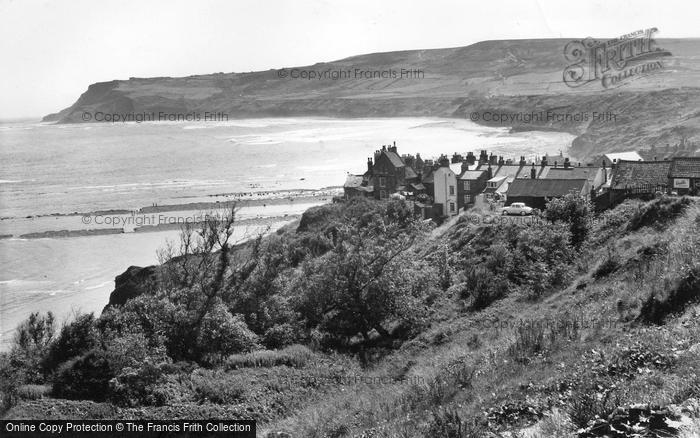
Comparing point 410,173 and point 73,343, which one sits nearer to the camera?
point 73,343

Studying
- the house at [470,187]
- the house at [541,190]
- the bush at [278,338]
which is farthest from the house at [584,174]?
the bush at [278,338]

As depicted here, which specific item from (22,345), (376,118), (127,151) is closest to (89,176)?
(127,151)

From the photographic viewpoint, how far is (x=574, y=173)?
1607 inches

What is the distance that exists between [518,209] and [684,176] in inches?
278

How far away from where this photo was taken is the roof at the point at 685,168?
32594 mm

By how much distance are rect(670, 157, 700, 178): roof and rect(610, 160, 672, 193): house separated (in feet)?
0.88

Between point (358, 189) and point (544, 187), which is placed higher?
point (544, 187)

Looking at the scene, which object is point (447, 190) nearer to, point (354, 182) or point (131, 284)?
point (354, 182)

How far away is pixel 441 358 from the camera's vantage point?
1672cm

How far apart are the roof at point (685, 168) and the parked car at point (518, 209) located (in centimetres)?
615

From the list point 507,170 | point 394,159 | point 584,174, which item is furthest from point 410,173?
point 584,174

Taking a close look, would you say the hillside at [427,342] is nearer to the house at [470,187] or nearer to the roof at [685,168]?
the roof at [685,168]

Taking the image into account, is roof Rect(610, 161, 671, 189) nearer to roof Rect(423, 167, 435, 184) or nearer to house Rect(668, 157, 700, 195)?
house Rect(668, 157, 700, 195)

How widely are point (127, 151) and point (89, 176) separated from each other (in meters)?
34.9
